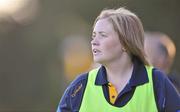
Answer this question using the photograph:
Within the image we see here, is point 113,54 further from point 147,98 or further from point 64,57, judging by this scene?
point 64,57

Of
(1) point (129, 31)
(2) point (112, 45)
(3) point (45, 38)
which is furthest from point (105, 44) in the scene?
(3) point (45, 38)

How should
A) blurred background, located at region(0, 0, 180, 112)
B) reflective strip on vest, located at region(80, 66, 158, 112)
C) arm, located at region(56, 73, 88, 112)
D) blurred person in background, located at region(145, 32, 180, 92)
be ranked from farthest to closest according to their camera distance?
blurred background, located at region(0, 0, 180, 112) → blurred person in background, located at region(145, 32, 180, 92) → arm, located at region(56, 73, 88, 112) → reflective strip on vest, located at region(80, 66, 158, 112)

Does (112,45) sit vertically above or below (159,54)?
above

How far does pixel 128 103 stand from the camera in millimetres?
4480

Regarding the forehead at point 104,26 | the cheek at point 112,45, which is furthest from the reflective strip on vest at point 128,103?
the forehead at point 104,26

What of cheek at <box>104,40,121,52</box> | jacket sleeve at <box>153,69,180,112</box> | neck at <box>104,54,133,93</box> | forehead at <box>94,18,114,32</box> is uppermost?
forehead at <box>94,18,114,32</box>

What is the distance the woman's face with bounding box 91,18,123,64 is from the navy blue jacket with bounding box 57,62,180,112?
123mm

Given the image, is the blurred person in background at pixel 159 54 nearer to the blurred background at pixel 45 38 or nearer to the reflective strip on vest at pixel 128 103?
the reflective strip on vest at pixel 128 103

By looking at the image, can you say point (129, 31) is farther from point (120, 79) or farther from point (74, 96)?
point (74, 96)

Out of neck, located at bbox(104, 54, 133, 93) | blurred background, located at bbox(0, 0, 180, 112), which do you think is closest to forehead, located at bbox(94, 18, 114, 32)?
neck, located at bbox(104, 54, 133, 93)

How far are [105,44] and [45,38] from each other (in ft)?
32.0

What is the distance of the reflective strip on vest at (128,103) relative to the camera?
14.6 feet

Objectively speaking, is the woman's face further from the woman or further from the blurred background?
the blurred background

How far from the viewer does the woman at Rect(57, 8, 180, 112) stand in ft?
14.7
